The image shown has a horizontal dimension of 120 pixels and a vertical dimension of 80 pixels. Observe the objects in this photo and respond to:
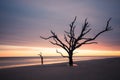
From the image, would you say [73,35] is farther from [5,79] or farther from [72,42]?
[5,79]

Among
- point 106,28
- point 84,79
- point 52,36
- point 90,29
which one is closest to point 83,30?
point 90,29

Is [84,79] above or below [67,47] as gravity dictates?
below

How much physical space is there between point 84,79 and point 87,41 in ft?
30.2

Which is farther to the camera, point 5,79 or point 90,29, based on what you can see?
point 90,29

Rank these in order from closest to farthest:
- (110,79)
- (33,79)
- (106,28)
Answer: (110,79) → (33,79) → (106,28)

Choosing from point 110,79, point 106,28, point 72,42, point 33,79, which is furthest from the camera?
point 72,42

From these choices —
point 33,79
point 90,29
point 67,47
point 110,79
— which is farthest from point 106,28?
point 33,79

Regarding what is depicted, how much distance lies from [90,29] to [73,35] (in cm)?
186

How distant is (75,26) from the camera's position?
53.0ft

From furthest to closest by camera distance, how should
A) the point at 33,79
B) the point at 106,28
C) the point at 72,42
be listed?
1. the point at 72,42
2. the point at 106,28
3. the point at 33,79

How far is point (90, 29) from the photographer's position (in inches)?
625

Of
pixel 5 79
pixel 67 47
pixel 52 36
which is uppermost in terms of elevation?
pixel 52 36

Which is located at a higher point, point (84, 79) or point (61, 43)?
point (61, 43)

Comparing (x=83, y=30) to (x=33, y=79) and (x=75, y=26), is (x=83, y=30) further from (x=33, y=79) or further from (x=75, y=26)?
(x=33, y=79)
